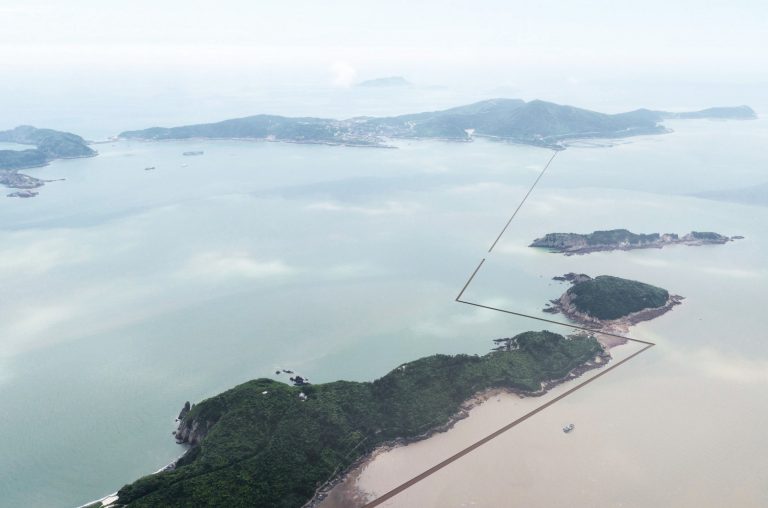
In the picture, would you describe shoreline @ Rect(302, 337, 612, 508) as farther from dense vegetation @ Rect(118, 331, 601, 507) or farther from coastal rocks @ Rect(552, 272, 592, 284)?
coastal rocks @ Rect(552, 272, 592, 284)

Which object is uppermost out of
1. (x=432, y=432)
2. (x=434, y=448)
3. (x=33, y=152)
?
(x=33, y=152)

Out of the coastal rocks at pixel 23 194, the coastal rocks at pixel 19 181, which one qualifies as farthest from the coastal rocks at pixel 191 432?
the coastal rocks at pixel 19 181

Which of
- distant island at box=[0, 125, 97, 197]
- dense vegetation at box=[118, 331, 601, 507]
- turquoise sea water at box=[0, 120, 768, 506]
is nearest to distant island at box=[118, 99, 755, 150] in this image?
distant island at box=[0, 125, 97, 197]

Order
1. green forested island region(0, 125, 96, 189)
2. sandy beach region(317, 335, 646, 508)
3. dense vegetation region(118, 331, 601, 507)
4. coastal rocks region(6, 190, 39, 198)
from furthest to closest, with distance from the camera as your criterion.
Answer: green forested island region(0, 125, 96, 189) < coastal rocks region(6, 190, 39, 198) < sandy beach region(317, 335, 646, 508) < dense vegetation region(118, 331, 601, 507)

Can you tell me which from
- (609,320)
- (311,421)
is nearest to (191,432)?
(311,421)

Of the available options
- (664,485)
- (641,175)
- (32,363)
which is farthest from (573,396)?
(641,175)

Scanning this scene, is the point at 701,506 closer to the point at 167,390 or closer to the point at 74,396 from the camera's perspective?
the point at 167,390

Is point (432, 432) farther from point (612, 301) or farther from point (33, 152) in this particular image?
point (33, 152)
